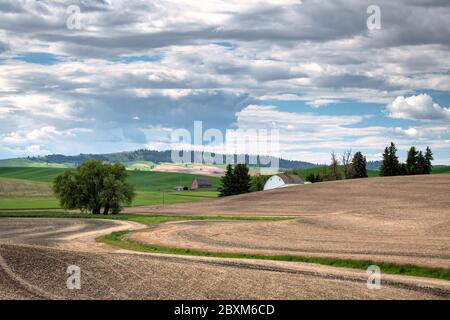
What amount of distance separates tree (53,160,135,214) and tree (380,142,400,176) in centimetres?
7908

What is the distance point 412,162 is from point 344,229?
10925cm

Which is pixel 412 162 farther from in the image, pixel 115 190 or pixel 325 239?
pixel 325 239

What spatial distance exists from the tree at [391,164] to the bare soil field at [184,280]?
13119 centimetres

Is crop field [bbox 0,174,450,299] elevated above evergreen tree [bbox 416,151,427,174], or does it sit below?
below

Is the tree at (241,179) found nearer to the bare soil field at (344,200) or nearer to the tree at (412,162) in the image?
the bare soil field at (344,200)

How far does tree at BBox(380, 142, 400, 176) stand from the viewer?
16812cm

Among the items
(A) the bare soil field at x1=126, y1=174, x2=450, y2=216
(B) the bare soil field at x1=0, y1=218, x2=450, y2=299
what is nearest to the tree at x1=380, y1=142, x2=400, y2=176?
(A) the bare soil field at x1=126, y1=174, x2=450, y2=216

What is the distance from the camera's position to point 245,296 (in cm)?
2800

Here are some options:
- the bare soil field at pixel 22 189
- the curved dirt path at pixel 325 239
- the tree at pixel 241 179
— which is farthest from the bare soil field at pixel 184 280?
the bare soil field at pixel 22 189

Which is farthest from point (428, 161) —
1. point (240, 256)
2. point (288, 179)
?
point (240, 256)

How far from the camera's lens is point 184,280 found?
32000mm

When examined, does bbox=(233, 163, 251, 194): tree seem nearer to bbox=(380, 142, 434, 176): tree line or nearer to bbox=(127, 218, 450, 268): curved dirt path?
bbox=(380, 142, 434, 176): tree line
